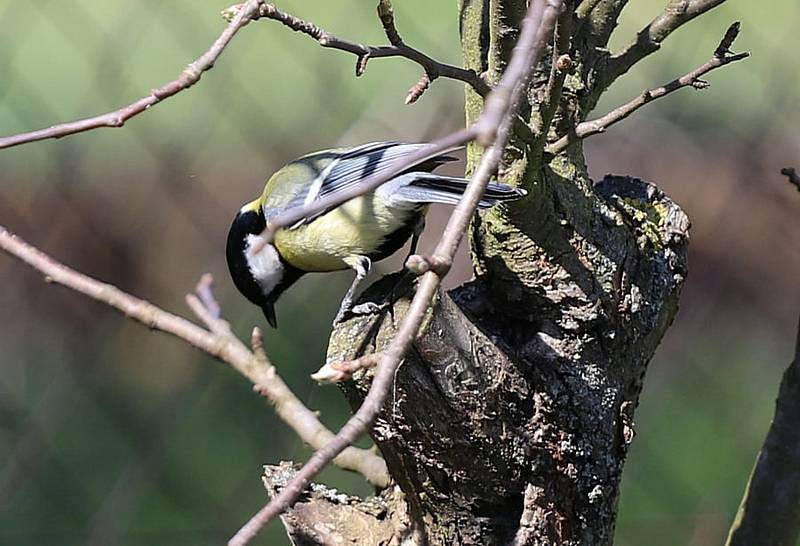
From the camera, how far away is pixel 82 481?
8.34 feet

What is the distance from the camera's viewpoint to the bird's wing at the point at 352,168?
50.7 inches

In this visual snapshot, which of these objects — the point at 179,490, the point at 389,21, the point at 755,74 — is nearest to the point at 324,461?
the point at 389,21

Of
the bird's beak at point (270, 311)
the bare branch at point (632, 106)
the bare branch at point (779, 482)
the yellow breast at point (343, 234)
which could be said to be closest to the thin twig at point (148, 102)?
the bare branch at point (632, 106)

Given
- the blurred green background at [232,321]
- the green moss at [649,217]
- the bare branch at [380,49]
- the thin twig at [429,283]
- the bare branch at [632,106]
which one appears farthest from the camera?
the blurred green background at [232,321]

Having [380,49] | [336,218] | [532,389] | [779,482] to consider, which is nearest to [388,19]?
[380,49]

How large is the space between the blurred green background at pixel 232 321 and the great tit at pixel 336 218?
31.6 inches

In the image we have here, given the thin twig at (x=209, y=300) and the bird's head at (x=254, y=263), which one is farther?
the bird's head at (x=254, y=263)

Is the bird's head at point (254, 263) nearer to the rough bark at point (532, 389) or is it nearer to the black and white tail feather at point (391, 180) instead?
the black and white tail feather at point (391, 180)

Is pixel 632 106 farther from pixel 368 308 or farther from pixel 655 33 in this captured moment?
pixel 368 308

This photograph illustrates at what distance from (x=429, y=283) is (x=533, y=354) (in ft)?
1.79

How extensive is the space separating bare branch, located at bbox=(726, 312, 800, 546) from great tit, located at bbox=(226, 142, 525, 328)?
42 cm

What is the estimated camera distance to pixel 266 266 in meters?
1.48

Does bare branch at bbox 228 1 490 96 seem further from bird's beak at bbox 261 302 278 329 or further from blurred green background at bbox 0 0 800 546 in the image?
blurred green background at bbox 0 0 800 546

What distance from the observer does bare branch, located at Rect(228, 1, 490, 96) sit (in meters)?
0.71
